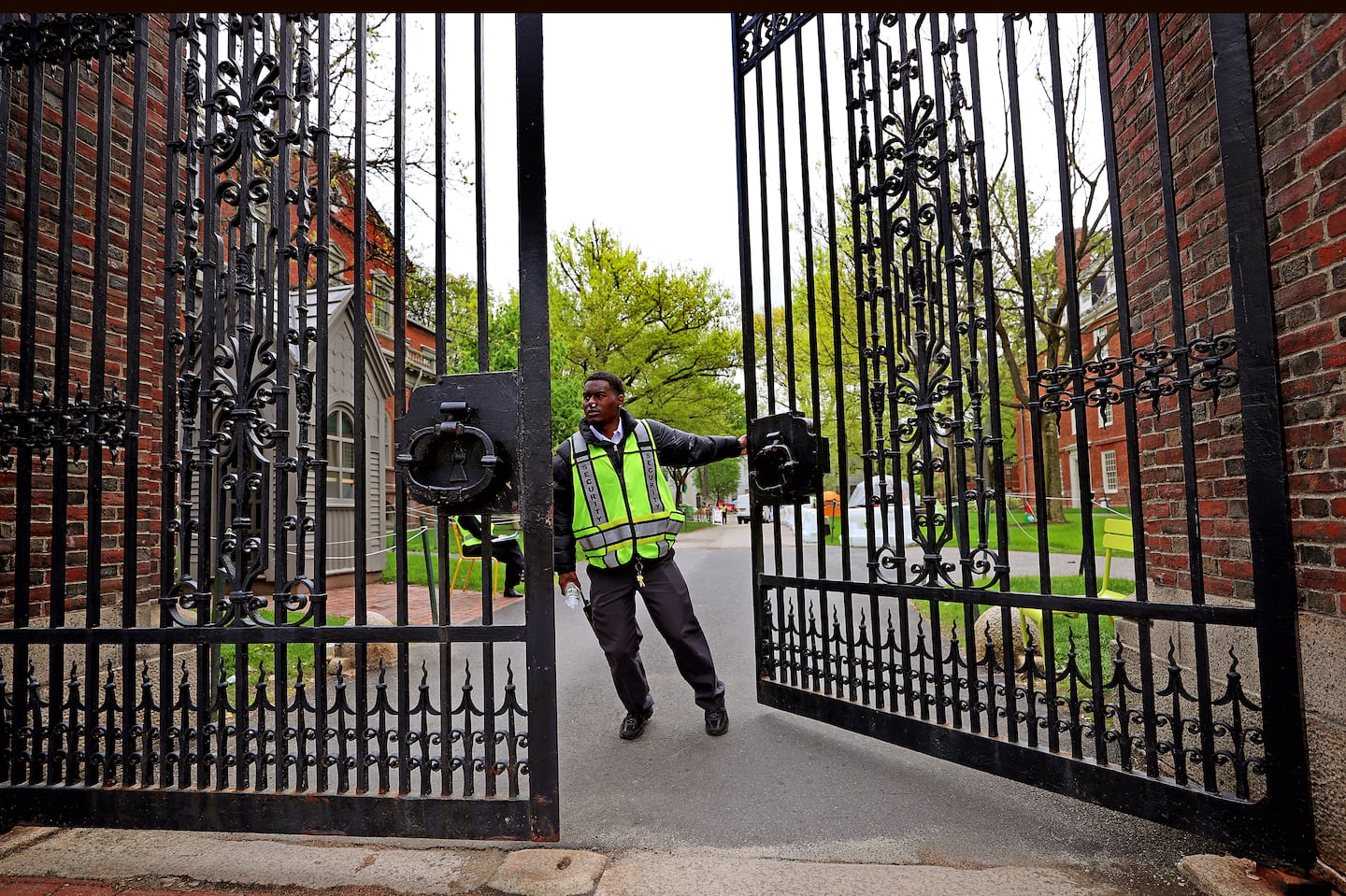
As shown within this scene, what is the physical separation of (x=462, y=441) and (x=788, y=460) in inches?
78.7

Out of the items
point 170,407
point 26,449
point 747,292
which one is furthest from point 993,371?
point 26,449

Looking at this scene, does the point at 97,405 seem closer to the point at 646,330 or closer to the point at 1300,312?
the point at 1300,312

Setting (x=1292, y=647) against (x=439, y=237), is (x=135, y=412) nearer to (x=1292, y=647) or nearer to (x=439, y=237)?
(x=439, y=237)

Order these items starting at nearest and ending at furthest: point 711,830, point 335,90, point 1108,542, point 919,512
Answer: point 711,830, point 919,512, point 1108,542, point 335,90

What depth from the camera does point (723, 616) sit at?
8320 millimetres

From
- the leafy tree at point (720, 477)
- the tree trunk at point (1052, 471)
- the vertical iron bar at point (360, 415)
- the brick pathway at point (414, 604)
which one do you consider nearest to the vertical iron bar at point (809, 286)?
the vertical iron bar at point (360, 415)

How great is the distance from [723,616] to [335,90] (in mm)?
8860

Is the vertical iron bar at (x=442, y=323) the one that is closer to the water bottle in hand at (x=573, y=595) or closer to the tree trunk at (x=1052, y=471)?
the water bottle in hand at (x=573, y=595)

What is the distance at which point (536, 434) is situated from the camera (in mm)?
2799

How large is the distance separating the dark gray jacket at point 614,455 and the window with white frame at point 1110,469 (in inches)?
1329

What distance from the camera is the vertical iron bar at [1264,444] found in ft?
8.00

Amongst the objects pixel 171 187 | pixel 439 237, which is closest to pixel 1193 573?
pixel 439 237

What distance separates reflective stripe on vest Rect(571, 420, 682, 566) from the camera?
416 centimetres

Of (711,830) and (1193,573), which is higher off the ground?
(1193,573)
